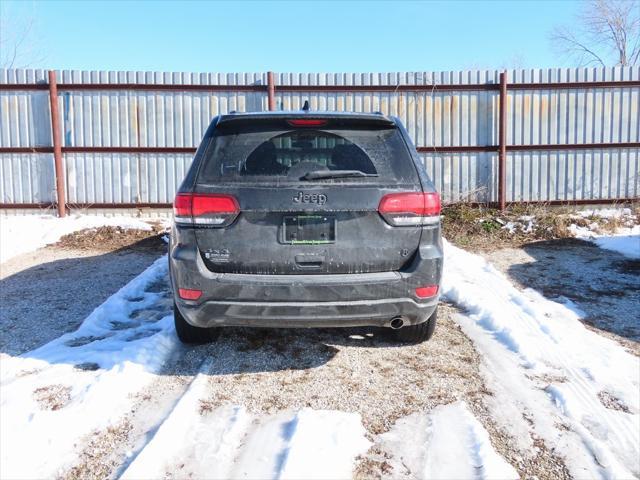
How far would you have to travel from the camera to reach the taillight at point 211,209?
291cm

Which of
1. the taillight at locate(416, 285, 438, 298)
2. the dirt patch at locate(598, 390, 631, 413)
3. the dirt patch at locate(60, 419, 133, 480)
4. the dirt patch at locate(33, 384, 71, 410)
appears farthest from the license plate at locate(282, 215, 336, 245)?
the dirt patch at locate(598, 390, 631, 413)

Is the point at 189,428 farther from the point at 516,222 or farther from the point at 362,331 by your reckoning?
the point at 516,222

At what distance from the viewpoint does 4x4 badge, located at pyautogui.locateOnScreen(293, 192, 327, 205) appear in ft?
9.51

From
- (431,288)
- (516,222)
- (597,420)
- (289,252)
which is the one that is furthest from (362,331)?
(516,222)

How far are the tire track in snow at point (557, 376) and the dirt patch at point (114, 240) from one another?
217 inches

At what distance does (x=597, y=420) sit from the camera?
2.71 metres

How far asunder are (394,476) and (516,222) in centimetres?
797

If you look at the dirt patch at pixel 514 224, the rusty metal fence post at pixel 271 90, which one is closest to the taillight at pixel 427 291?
the dirt patch at pixel 514 224

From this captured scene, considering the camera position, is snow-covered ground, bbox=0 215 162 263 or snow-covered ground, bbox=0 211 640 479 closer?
snow-covered ground, bbox=0 211 640 479

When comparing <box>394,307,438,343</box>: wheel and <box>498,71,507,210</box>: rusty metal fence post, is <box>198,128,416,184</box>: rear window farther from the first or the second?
<box>498,71,507,210</box>: rusty metal fence post

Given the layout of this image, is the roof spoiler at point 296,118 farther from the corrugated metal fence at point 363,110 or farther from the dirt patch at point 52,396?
the corrugated metal fence at point 363,110

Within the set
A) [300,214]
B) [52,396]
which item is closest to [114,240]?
[52,396]

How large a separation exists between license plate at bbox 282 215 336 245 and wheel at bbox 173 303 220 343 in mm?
1208

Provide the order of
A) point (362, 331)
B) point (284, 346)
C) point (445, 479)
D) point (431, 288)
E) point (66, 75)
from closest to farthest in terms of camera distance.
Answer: point (445, 479)
point (431, 288)
point (284, 346)
point (362, 331)
point (66, 75)
